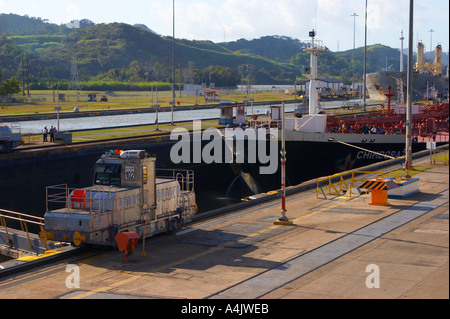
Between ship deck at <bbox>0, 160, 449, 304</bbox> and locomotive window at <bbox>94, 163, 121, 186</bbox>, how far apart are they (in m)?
2.36

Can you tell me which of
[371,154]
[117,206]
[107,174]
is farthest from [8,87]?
[117,206]

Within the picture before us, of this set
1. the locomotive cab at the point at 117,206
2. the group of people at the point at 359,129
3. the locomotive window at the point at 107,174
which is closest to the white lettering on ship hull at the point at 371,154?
the group of people at the point at 359,129

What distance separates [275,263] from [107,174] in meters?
6.64

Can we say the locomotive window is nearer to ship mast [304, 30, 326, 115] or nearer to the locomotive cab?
the locomotive cab

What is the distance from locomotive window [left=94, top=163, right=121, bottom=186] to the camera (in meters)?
20.8

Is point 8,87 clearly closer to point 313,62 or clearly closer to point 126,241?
point 313,62

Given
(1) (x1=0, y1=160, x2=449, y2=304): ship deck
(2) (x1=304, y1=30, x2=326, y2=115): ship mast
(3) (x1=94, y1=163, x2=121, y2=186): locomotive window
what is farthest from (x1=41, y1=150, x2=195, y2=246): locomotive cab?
(2) (x1=304, y1=30, x2=326, y2=115): ship mast

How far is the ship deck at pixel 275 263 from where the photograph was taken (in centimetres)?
1559

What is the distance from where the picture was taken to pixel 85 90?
16338cm

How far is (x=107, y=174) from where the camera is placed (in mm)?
20938

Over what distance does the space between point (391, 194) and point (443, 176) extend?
317 inches
